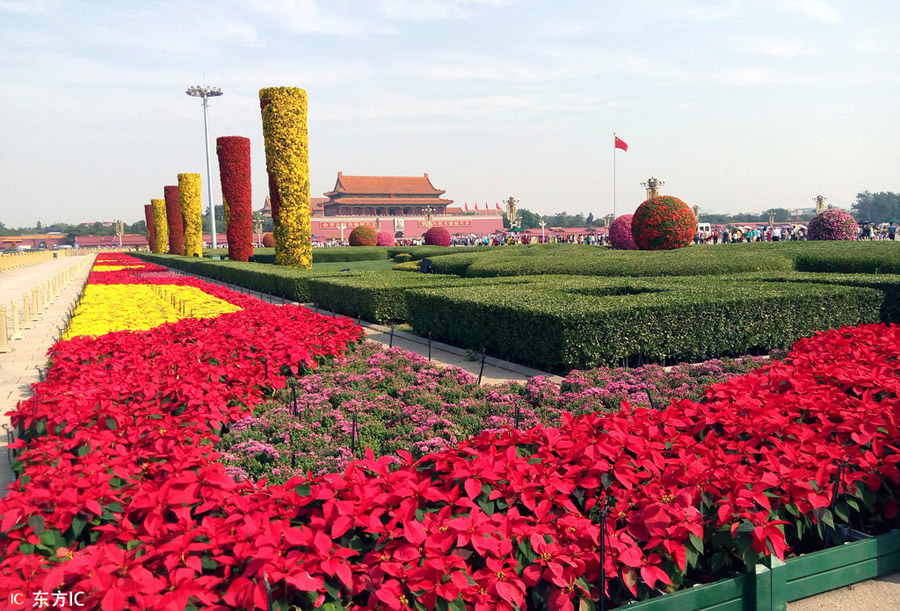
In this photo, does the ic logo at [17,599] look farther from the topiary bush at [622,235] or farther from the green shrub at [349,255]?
the green shrub at [349,255]

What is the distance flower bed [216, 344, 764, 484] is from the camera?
4.52m

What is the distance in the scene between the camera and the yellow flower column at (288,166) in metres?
20.6

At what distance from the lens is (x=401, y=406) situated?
5633 mm

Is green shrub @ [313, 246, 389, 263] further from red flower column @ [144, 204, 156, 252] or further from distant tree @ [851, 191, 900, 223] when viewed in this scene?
distant tree @ [851, 191, 900, 223]

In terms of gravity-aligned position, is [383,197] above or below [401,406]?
above

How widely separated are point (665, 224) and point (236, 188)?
17.8 m

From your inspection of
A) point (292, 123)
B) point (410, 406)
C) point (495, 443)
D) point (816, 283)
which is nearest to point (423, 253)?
point (292, 123)

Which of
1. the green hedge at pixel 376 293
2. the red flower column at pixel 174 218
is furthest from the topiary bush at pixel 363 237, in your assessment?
the green hedge at pixel 376 293

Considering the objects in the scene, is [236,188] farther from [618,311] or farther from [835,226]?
[835,226]

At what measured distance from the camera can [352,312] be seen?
12508 millimetres

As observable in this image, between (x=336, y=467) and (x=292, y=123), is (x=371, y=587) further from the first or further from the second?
(x=292, y=123)

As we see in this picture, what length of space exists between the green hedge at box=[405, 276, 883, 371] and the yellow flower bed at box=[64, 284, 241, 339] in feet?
12.2

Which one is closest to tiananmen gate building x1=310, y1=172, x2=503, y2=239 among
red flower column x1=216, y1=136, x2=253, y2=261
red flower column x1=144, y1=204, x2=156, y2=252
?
red flower column x1=144, y1=204, x2=156, y2=252

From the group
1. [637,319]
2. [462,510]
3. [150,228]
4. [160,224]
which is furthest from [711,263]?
[150,228]
